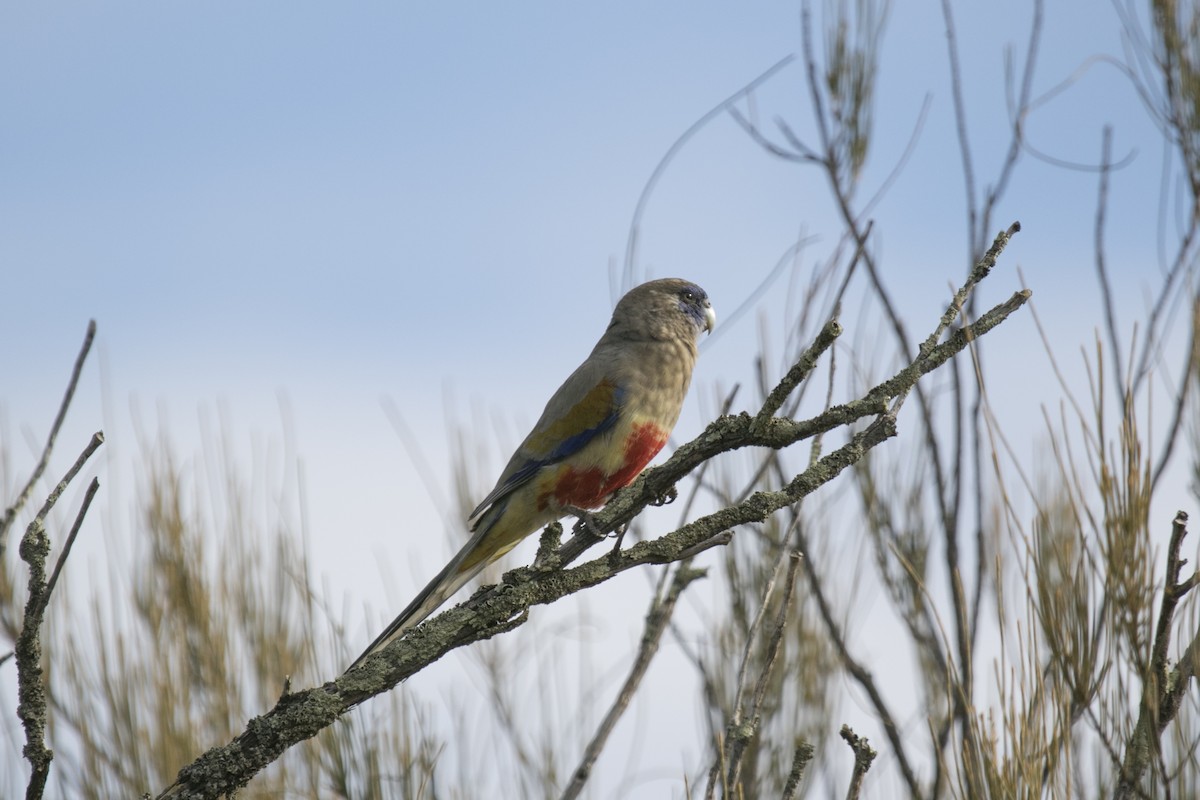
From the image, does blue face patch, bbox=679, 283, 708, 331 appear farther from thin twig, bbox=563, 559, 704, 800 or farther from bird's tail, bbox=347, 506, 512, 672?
thin twig, bbox=563, 559, 704, 800

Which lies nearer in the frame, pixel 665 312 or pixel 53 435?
pixel 53 435

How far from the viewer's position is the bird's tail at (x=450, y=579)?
151 inches

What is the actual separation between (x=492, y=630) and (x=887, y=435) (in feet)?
3.37

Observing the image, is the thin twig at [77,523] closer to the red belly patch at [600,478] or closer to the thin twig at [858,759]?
the thin twig at [858,759]

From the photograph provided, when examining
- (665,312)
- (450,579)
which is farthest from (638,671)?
(665,312)

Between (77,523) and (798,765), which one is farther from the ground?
(77,523)

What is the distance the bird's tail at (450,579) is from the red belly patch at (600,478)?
0.97 feet

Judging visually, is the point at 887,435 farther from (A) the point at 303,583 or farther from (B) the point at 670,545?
(A) the point at 303,583

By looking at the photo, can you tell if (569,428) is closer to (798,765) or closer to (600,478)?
(600,478)

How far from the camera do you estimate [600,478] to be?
205 inches

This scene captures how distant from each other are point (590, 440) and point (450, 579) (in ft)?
3.64

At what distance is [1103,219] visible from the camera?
570 cm

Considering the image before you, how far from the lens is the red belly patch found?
514cm

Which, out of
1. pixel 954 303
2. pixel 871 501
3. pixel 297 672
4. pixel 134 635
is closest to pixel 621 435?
pixel 871 501
